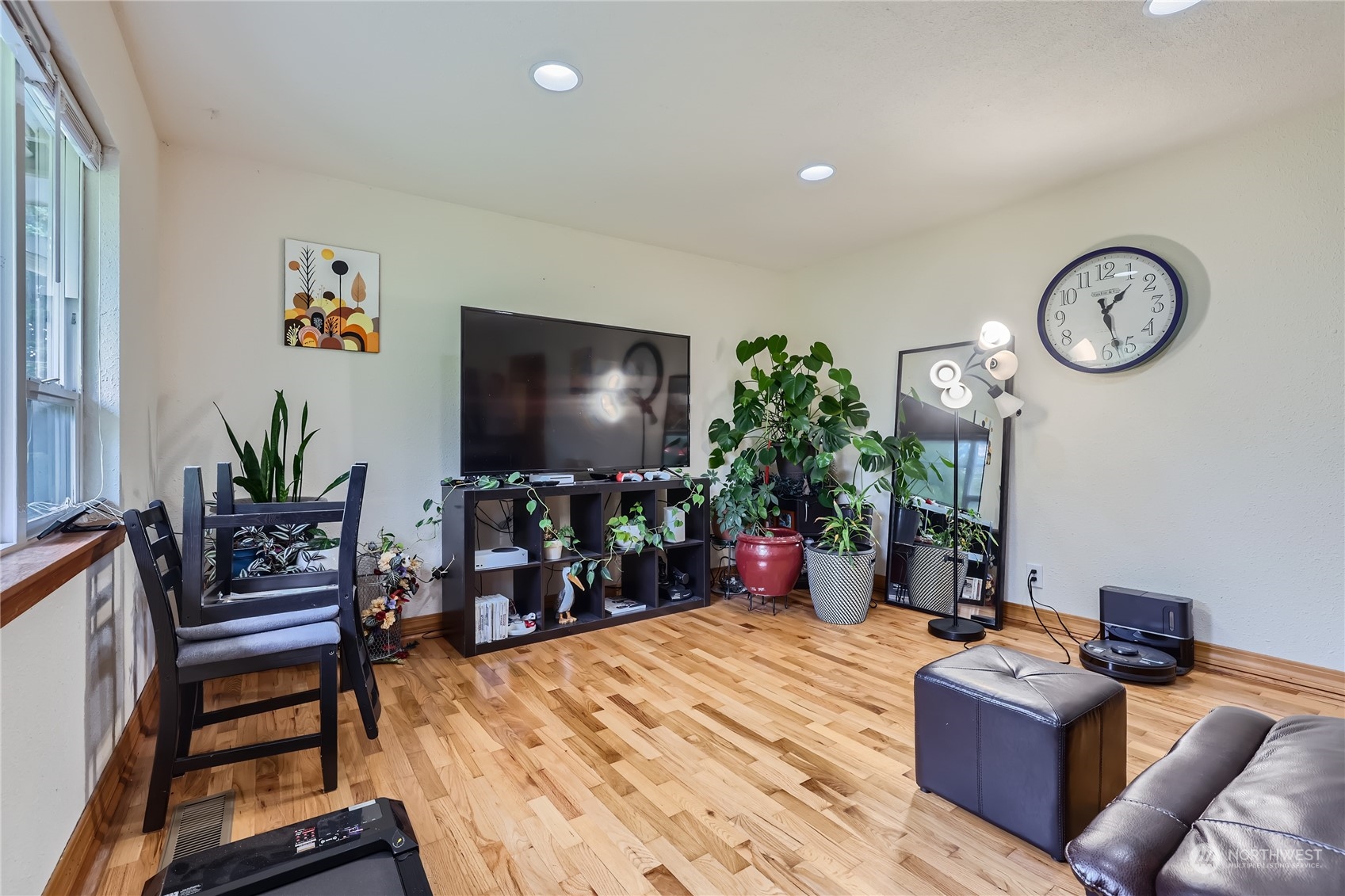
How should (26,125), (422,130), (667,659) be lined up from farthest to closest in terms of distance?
(667,659) < (422,130) < (26,125)

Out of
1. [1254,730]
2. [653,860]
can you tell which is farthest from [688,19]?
[653,860]

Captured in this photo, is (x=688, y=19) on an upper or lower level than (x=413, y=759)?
upper

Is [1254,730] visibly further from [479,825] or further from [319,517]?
[319,517]

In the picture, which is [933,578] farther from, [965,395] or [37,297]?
[37,297]

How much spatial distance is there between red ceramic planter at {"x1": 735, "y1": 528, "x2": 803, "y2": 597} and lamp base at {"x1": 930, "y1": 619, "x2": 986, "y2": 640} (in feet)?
2.69

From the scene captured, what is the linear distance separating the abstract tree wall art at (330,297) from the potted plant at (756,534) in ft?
7.23

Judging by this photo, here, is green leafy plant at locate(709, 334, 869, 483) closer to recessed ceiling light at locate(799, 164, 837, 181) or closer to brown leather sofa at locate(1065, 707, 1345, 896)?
recessed ceiling light at locate(799, 164, 837, 181)

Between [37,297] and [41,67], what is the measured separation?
0.56 meters

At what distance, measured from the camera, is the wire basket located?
2777 millimetres

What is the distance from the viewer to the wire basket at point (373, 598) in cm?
278

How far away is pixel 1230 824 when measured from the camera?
2.52ft

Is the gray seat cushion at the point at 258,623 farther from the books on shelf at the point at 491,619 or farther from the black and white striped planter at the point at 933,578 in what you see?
the black and white striped planter at the point at 933,578

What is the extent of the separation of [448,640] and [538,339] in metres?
1.63

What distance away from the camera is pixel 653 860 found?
4.75ft
